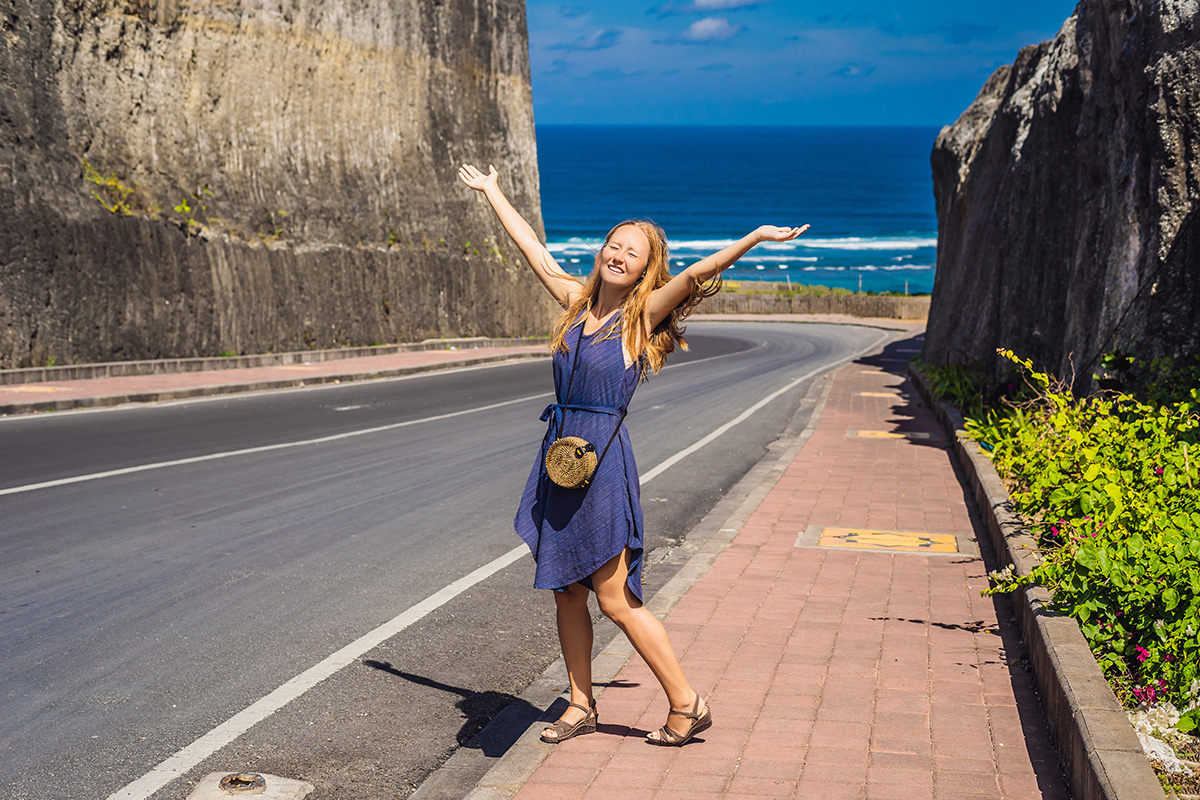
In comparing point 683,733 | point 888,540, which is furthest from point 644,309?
point 888,540

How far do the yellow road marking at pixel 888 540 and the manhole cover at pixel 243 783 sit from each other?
15.6 feet

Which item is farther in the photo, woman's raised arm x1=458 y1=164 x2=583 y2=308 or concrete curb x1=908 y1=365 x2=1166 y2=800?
woman's raised arm x1=458 y1=164 x2=583 y2=308

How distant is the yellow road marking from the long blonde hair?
4018 mm

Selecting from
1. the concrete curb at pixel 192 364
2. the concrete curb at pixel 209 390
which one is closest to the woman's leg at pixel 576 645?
the concrete curb at pixel 209 390

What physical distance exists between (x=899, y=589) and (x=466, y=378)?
16.7 meters

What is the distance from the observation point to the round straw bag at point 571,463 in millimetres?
4254

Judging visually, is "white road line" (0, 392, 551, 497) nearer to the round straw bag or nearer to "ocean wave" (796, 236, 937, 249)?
the round straw bag

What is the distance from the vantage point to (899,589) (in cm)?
694

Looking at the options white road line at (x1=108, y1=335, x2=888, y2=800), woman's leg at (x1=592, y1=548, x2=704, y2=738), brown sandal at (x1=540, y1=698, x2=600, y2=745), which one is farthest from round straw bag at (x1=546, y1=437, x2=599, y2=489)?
white road line at (x1=108, y1=335, x2=888, y2=800)

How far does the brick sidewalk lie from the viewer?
4176 mm

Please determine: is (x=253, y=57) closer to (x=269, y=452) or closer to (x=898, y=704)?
(x=269, y=452)

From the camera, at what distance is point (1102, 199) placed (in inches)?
445

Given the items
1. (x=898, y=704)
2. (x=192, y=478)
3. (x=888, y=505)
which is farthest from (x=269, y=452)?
(x=898, y=704)

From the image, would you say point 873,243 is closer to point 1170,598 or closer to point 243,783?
point 1170,598
